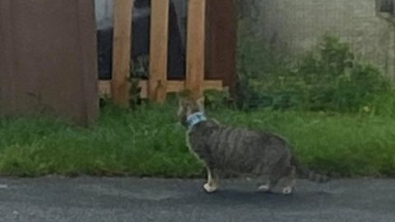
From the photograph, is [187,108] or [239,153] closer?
[239,153]

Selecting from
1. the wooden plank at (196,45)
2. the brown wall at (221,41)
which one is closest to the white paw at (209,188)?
the wooden plank at (196,45)

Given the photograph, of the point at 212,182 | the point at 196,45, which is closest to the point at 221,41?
the point at 196,45

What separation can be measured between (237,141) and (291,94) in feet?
11.7

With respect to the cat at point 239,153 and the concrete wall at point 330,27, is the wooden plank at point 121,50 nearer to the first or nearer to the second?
the concrete wall at point 330,27

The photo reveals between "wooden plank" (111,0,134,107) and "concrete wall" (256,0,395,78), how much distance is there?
5.16 feet

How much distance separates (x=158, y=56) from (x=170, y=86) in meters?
0.29

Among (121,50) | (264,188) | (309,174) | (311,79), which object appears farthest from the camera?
(311,79)

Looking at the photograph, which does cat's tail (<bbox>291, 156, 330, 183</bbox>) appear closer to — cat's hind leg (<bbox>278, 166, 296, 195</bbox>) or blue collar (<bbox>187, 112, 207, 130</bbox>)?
cat's hind leg (<bbox>278, 166, 296, 195</bbox>)

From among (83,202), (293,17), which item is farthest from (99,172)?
(293,17)

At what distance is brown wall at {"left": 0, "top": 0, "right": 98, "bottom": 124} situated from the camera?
9859mm

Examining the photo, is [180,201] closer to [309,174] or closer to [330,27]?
[309,174]

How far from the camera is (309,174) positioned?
8.17m

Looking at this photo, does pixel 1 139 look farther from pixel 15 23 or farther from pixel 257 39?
pixel 257 39

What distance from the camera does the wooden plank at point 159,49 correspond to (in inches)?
435
